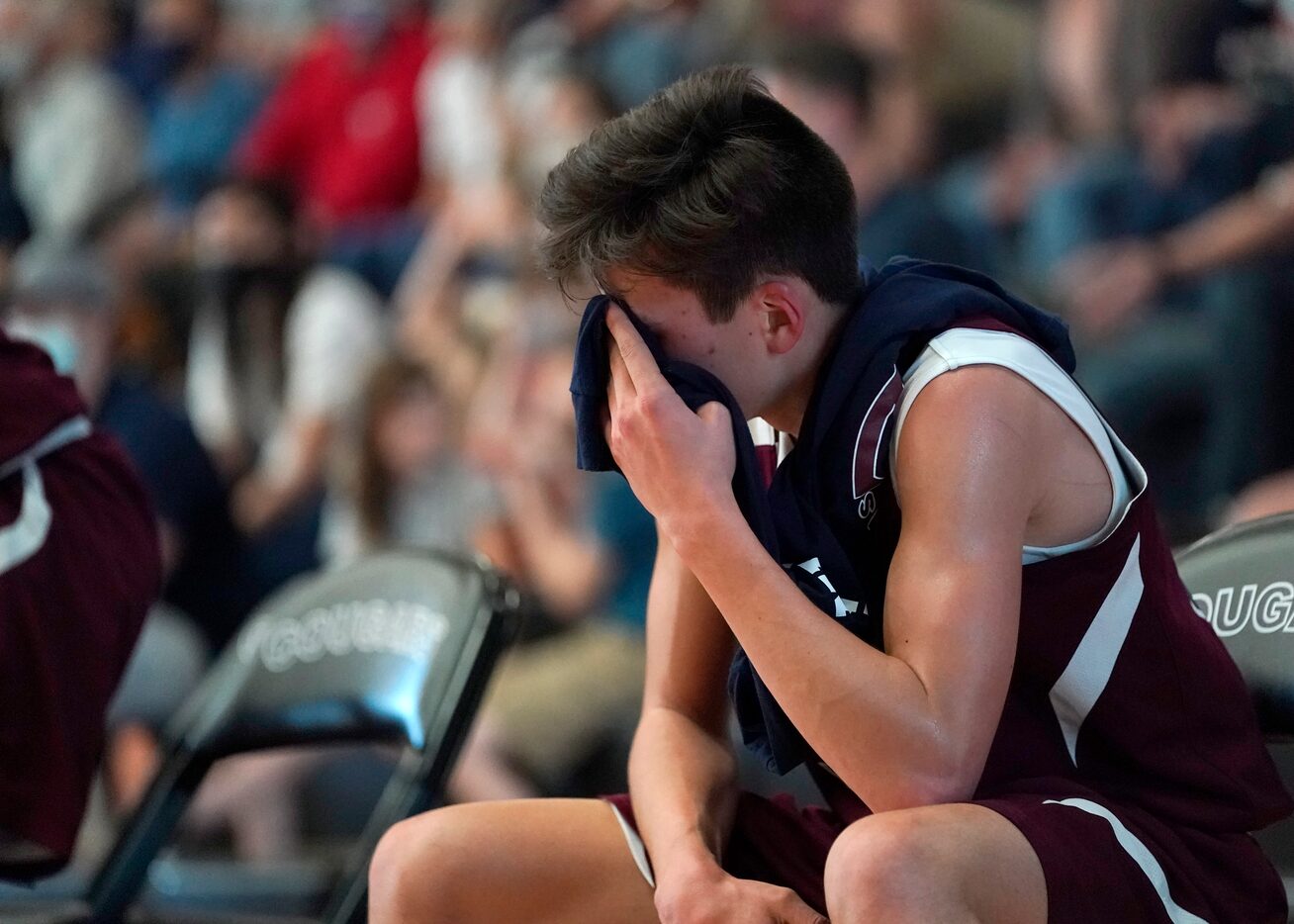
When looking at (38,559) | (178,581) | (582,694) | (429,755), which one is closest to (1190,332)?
(582,694)

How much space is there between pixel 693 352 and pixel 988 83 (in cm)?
245

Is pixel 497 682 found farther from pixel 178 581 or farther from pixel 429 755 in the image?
pixel 429 755

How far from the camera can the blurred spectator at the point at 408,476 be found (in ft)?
13.1

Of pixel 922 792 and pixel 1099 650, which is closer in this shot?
pixel 922 792

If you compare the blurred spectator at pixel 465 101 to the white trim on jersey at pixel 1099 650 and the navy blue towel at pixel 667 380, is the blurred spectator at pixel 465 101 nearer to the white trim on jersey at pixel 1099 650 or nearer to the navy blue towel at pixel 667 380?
the navy blue towel at pixel 667 380

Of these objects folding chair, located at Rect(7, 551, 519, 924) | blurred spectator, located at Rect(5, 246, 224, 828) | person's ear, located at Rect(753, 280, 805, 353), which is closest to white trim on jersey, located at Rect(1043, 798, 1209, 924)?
person's ear, located at Rect(753, 280, 805, 353)

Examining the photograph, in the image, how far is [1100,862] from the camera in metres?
1.20

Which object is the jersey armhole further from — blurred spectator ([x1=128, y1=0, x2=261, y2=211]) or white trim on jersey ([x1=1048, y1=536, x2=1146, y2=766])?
blurred spectator ([x1=128, y1=0, x2=261, y2=211])

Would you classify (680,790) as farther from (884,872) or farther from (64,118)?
(64,118)

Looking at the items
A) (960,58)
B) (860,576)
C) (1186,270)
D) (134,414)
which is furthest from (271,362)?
(860,576)

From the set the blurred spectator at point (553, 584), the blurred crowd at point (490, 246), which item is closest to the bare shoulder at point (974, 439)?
the blurred crowd at point (490, 246)

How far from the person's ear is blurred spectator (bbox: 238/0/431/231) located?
3.73 metres

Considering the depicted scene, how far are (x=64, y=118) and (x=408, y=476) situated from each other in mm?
2512

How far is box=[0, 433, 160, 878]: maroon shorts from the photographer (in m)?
1.78
